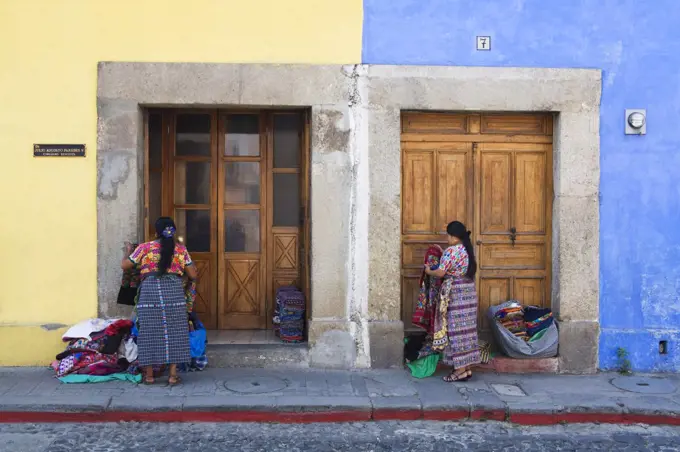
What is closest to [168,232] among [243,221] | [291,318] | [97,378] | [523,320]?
[97,378]

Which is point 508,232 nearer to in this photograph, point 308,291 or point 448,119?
point 448,119

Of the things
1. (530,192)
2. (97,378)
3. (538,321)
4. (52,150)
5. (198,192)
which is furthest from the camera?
(198,192)

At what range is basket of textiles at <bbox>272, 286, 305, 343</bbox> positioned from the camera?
7652 millimetres

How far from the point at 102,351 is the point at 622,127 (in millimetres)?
5819

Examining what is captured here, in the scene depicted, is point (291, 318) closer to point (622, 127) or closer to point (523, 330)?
point (523, 330)

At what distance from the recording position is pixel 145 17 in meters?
7.29

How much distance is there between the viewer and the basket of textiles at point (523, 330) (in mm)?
7379

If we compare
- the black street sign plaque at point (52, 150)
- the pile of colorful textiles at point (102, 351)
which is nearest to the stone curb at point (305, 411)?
the pile of colorful textiles at point (102, 351)

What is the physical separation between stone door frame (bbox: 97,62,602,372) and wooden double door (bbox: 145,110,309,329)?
677 millimetres

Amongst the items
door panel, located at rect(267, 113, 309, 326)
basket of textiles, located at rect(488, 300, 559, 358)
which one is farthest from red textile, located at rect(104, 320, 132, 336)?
basket of textiles, located at rect(488, 300, 559, 358)

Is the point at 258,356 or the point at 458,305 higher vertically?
the point at 458,305

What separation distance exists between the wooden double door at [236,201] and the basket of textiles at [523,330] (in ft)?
7.48

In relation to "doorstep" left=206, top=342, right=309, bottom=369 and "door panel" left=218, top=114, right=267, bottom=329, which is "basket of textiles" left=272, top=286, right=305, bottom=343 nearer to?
"doorstep" left=206, top=342, right=309, bottom=369

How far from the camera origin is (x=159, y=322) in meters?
6.59
